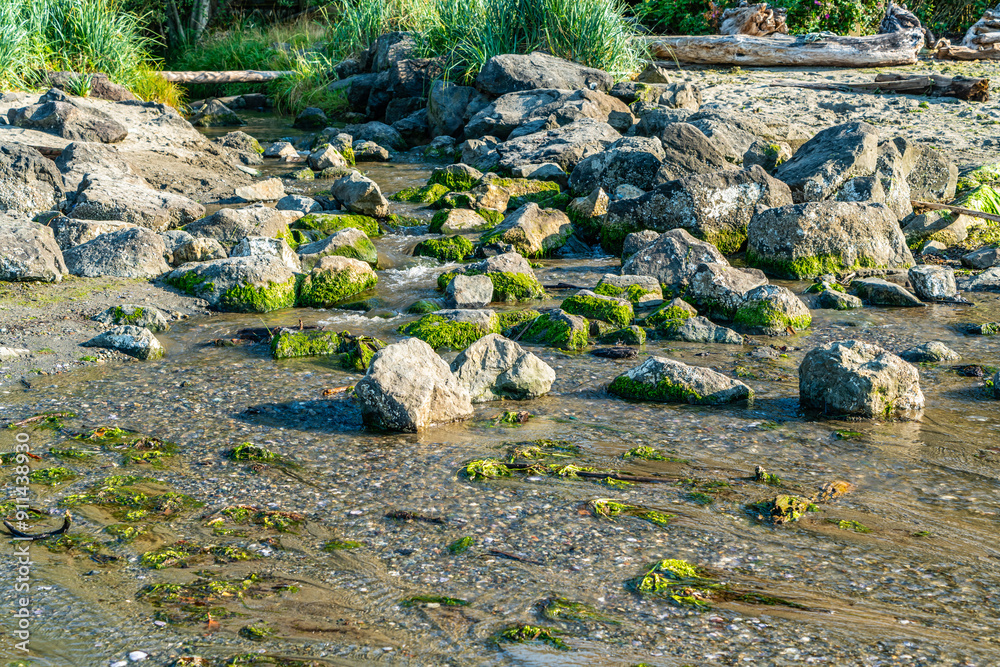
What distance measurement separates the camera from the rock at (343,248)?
23.3 feet

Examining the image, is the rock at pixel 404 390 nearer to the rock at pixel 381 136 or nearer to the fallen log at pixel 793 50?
the rock at pixel 381 136

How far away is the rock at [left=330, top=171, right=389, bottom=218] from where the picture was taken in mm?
8953

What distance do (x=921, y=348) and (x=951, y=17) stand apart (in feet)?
51.1

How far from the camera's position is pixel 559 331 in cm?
560

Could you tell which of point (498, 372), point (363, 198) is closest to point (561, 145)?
point (363, 198)

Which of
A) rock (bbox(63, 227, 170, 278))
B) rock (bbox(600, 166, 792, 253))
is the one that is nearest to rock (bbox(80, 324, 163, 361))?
rock (bbox(63, 227, 170, 278))

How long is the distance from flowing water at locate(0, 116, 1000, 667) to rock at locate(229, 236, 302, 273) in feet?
6.11

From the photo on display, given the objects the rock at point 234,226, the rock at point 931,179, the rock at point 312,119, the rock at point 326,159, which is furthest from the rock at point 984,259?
the rock at point 312,119

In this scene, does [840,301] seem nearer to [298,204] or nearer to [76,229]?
[298,204]

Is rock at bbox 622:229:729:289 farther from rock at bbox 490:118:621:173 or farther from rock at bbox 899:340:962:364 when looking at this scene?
rock at bbox 490:118:621:173

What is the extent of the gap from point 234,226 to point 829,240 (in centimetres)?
526

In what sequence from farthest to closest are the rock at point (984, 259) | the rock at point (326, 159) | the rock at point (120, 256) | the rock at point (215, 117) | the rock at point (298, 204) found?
the rock at point (215, 117)
the rock at point (326, 159)
the rock at point (298, 204)
the rock at point (984, 259)
the rock at point (120, 256)

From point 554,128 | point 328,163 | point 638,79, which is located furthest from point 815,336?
Result: point 638,79

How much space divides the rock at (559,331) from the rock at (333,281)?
5.61ft
